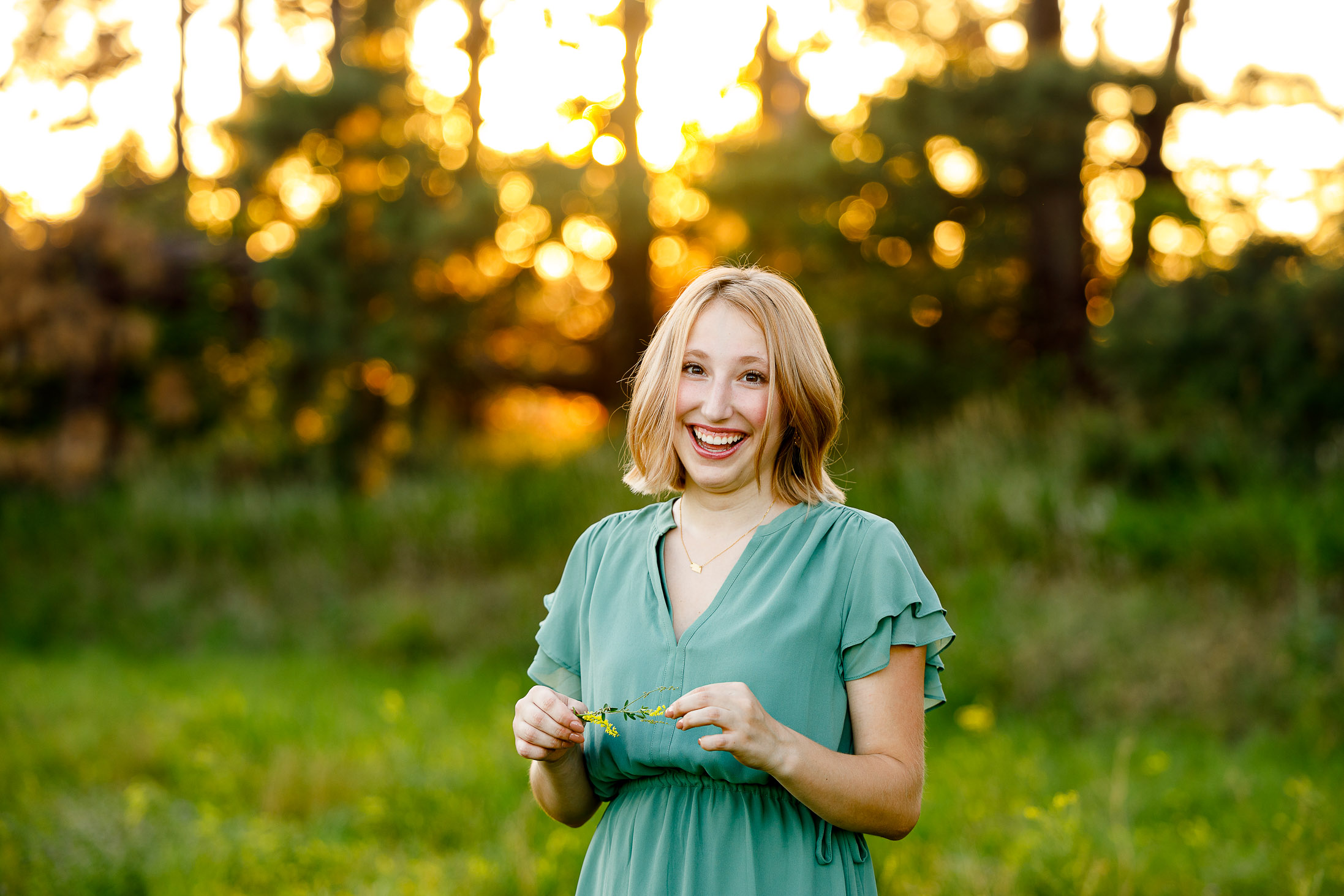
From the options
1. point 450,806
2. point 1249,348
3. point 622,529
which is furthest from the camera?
point 1249,348

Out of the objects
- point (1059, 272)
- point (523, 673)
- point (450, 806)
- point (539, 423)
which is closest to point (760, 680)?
point (450, 806)

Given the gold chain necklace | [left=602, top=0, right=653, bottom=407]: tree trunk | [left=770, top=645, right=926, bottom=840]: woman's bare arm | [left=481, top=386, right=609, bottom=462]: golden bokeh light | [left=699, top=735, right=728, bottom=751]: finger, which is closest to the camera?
[left=699, top=735, right=728, bottom=751]: finger

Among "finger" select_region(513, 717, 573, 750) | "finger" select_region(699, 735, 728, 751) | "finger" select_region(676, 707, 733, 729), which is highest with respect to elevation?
"finger" select_region(676, 707, 733, 729)

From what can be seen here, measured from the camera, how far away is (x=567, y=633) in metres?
2.32

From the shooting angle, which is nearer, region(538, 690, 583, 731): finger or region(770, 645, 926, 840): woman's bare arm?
region(770, 645, 926, 840): woman's bare arm

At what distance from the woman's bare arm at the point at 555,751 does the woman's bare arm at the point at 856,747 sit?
0.27 m

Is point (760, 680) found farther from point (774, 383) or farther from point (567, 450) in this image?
point (567, 450)

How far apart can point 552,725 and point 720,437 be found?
65 cm

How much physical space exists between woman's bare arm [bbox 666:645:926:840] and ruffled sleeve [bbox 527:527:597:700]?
0.60 metres

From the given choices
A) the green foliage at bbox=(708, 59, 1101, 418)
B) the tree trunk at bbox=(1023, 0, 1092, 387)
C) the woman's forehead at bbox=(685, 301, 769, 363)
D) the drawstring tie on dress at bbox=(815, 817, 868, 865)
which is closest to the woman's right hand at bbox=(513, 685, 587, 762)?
the drawstring tie on dress at bbox=(815, 817, 868, 865)

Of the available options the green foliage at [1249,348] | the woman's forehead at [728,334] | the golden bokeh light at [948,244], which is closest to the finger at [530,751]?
the woman's forehead at [728,334]

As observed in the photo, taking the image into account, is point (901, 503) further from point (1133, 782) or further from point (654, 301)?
point (654, 301)

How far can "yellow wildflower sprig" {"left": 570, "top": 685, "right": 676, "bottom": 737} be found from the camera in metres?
1.94

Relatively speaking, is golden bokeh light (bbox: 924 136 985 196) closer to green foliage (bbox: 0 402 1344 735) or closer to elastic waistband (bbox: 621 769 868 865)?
green foliage (bbox: 0 402 1344 735)
